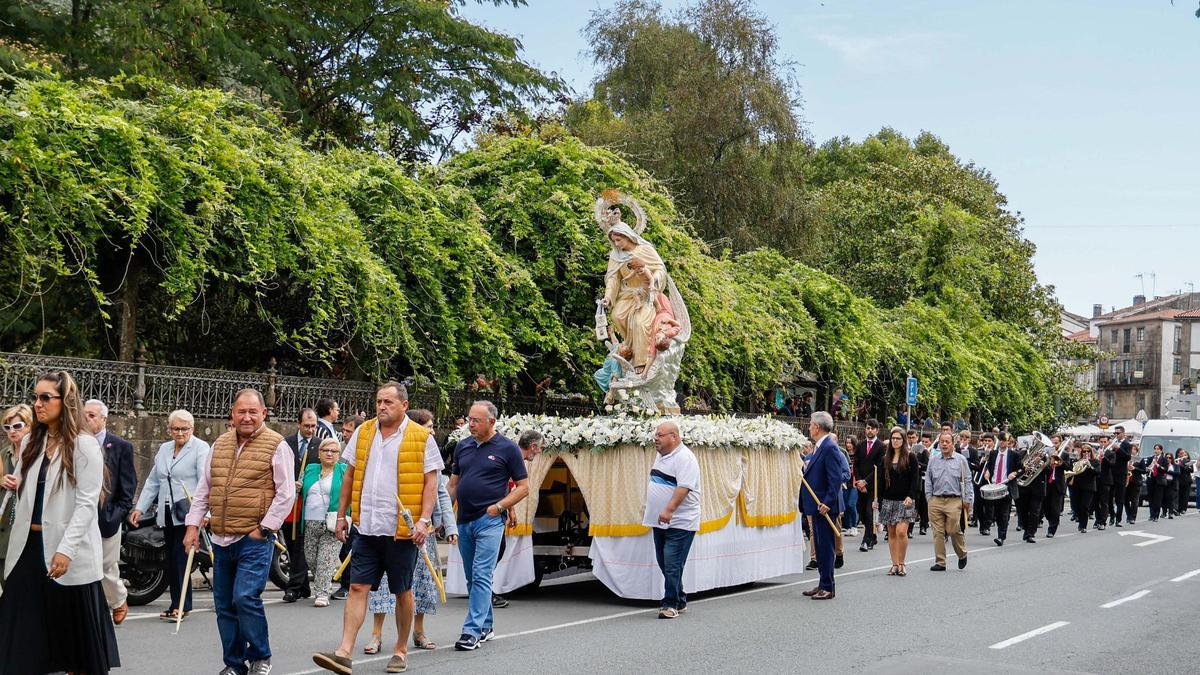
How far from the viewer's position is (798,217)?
42.2 m

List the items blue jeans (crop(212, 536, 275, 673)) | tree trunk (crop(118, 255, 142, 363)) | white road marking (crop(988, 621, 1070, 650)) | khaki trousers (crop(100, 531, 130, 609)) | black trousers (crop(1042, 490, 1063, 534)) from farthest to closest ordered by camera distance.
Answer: black trousers (crop(1042, 490, 1063, 534))
tree trunk (crop(118, 255, 142, 363))
white road marking (crop(988, 621, 1070, 650))
khaki trousers (crop(100, 531, 130, 609))
blue jeans (crop(212, 536, 275, 673))

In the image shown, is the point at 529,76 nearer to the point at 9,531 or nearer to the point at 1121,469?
the point at 1121,469

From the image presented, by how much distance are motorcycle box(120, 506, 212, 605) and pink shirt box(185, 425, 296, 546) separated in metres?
3.66

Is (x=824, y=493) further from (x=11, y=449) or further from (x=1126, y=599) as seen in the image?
(x=11, y=449)

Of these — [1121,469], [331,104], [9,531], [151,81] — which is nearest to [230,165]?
[151,81]

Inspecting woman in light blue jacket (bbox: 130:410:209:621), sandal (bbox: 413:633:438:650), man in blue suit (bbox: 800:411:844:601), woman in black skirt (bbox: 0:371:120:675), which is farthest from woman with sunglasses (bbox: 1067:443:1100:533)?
woman in black skirt (bbox: 0:371:120:675)

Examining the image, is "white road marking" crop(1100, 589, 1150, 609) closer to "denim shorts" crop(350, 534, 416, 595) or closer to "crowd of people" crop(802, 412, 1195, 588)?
"crowd of people" crop(802, 412, 1195, 588)

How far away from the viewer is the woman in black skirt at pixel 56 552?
280 inches

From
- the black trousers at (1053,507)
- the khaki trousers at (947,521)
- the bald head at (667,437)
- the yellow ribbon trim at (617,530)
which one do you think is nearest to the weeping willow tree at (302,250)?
the yellow ribbon trim at (617,530)

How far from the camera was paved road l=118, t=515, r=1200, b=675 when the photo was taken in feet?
32.3

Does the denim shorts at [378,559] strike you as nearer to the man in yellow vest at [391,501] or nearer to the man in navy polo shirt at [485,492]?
the man in yellow vest at [391,501]

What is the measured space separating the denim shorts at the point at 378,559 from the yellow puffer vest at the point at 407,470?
0.31 ft

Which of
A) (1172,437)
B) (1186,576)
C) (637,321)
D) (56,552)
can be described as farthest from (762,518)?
(1172,437)

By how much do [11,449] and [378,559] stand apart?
3110mm
